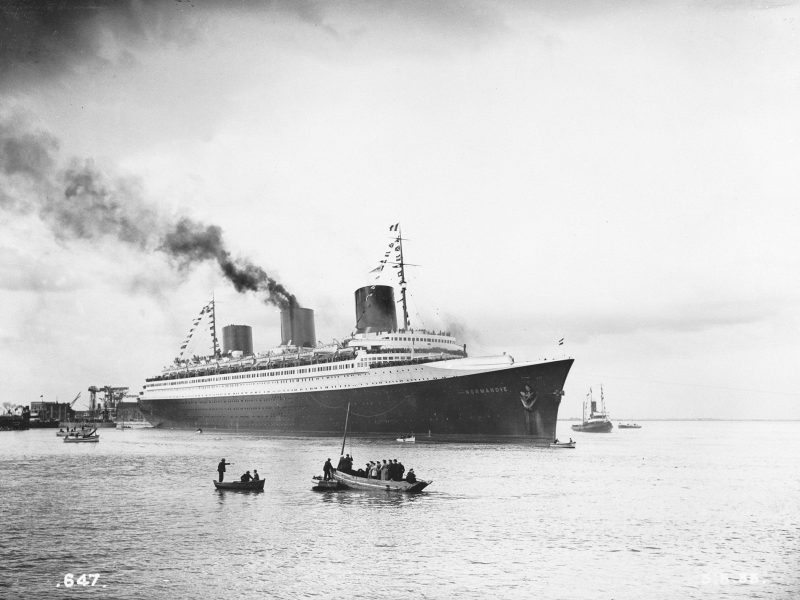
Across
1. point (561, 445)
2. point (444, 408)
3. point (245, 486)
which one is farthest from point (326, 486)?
point (561, 445)

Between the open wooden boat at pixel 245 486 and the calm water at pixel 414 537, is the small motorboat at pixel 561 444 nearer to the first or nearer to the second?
the calm water at pixel 414 537

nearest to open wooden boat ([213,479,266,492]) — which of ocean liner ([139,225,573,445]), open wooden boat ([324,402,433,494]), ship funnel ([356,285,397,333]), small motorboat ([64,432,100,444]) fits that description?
open wooden boat ([324,402,433,494])

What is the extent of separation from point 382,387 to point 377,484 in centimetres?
2941

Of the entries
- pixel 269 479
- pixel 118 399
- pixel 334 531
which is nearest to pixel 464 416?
pixel 269 479

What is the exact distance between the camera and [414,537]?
19.3 metres

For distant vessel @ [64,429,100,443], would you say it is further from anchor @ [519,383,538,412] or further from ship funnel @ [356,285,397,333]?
anchor @ [519,383,538,412]

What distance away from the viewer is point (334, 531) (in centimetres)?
2022

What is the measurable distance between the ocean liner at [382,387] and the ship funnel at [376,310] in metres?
0.09

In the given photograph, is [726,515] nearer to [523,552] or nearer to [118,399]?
[523,552]

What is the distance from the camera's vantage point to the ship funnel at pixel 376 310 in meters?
63.3

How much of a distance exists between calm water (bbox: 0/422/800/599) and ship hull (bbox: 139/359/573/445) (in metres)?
13.3

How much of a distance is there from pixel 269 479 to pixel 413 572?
17.8 metres

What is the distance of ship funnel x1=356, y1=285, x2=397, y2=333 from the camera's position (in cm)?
6328

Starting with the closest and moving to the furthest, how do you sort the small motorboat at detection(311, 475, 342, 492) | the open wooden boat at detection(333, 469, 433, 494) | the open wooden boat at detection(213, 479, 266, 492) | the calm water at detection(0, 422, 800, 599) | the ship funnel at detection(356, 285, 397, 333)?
the calm water at detection(0, 422, 800, 599) → the open wooden boat at detection(333, 469, 433, 494) → the open wooden boat at detection(213, 479, 266, 492) → the small motorboat at detection(311, 475, 342, 492) → the ship funnel at detection(356, 285, 397, 333)
